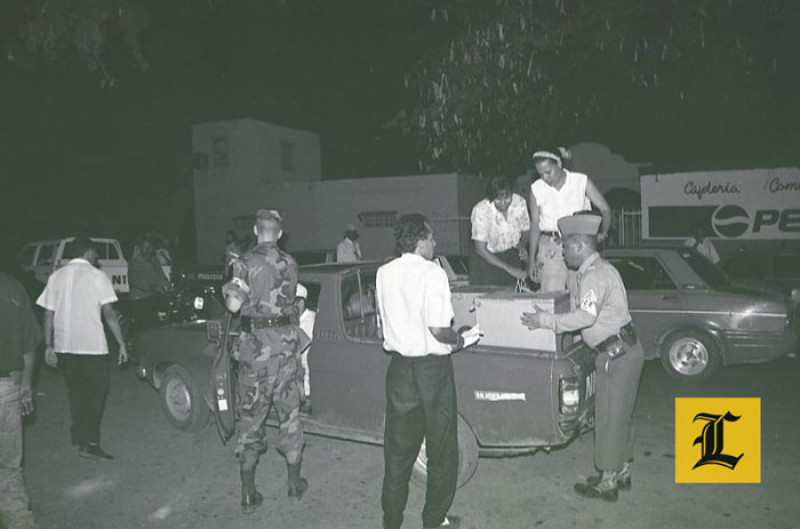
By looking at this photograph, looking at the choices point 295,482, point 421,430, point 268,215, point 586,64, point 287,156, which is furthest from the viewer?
point 287,156

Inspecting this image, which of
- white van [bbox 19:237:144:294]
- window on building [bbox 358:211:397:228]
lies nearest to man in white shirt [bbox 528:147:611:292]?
white van [bbox 19:237:144:294]

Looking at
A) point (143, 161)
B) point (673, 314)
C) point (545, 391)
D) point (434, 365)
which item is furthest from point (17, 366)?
point (143, 161)

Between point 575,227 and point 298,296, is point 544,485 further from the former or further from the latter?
point 298,296

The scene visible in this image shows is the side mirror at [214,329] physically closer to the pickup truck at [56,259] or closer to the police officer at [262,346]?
the police officer at [262,346]

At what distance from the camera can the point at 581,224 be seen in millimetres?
4906

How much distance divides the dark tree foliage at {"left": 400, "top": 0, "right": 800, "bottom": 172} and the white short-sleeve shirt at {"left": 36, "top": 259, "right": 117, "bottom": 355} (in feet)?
28.6

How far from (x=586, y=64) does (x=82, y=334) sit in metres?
13.0

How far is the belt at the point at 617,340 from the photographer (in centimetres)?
488

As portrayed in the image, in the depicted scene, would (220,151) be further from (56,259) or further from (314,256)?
(314,256)

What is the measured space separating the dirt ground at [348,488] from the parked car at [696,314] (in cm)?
110

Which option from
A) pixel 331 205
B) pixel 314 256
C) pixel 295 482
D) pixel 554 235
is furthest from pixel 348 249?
pixel 331 205

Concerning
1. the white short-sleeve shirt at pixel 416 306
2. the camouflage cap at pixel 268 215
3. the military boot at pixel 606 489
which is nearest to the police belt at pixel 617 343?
the military boot at pixel 606 489

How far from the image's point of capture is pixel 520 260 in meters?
6.55
